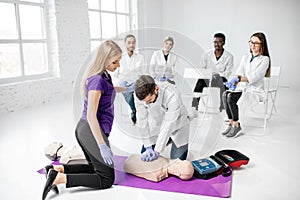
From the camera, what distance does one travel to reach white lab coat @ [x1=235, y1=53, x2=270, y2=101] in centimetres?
275

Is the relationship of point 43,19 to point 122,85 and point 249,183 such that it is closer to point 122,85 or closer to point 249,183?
point 122,85

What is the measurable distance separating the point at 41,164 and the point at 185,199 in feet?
3.68

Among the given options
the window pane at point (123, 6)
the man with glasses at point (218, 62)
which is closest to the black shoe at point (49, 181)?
the man with glasses at point (218, 62)

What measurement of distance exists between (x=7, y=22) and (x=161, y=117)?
3.04 m

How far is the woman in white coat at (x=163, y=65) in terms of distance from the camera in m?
2.14

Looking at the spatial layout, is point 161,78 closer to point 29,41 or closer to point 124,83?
point 124,83

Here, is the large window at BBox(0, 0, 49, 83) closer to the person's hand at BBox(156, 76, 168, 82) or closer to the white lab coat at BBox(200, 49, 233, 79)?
the white lab coat at BBox(200, 49, 233, 79)

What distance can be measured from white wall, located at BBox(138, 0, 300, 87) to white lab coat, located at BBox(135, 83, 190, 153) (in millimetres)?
4428

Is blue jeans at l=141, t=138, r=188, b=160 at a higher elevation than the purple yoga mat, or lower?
higher

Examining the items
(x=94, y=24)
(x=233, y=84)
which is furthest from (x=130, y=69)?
(x=94, y=24)

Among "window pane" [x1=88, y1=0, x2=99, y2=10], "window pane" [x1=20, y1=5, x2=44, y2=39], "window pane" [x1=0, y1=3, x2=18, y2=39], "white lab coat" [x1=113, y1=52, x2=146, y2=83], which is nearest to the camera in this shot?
"white lab coat" [x1=113, y1=52, x2=146, y2=83]

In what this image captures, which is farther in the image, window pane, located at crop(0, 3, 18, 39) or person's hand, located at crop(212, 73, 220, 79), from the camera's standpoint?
window pane, located at crop(0, 3, 18, 39)

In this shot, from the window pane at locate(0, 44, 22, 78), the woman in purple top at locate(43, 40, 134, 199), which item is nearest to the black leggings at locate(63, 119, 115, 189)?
the woman in purple top at locate(43, 40, 134, 199)

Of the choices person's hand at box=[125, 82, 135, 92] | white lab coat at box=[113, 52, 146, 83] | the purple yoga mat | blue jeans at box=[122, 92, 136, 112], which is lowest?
the purple yoga mat
